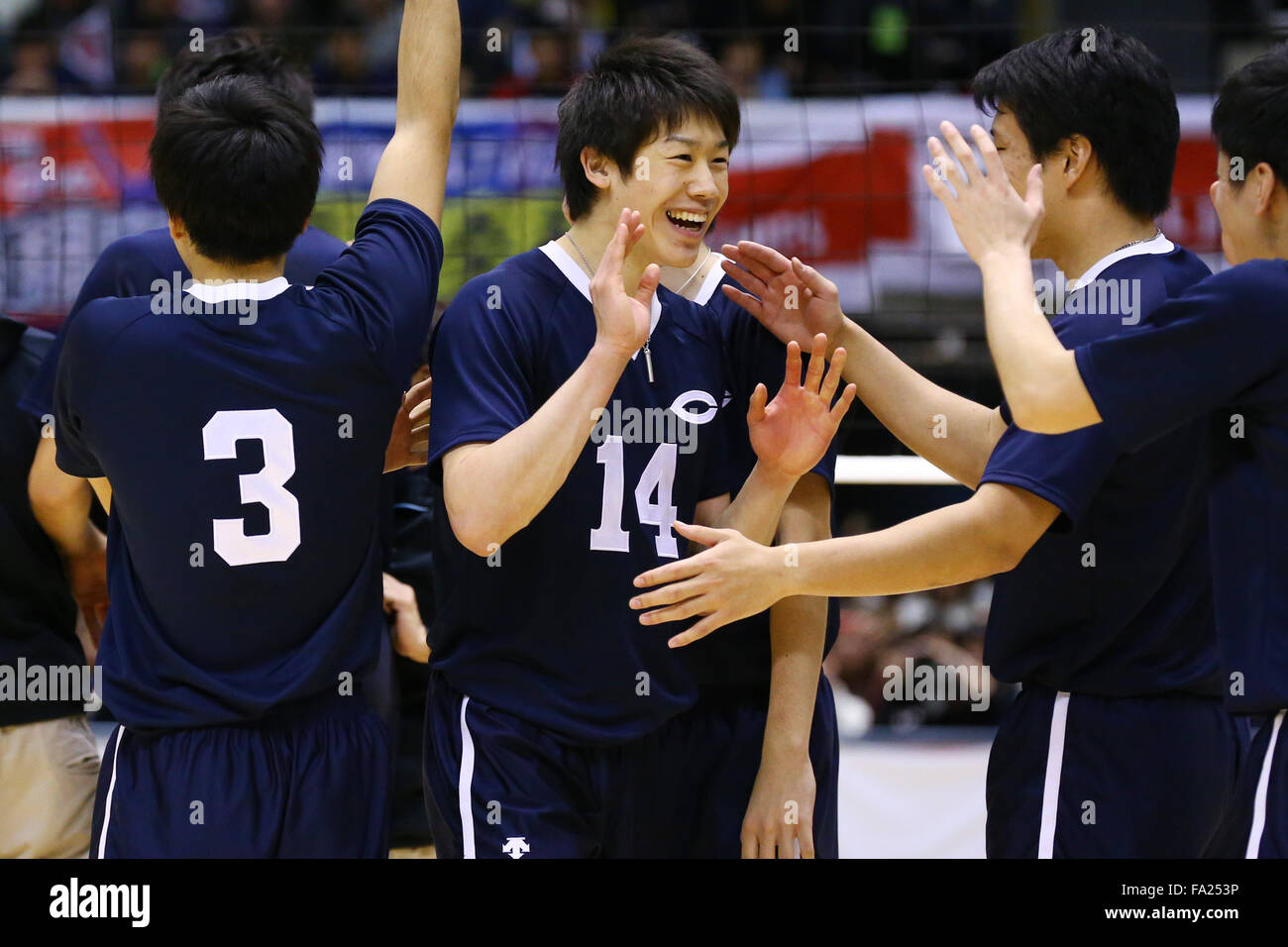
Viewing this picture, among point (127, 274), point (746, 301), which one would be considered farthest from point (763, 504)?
point (127, 274)

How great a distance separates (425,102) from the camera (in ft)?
10.2

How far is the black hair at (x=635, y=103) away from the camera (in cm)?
297

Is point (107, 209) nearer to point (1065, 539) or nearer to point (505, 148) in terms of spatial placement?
point (505, 148)

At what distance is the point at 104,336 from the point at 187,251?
24 cm

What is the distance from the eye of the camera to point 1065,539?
2.94 meters

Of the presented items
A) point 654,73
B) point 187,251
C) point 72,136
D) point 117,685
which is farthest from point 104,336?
point 72,136

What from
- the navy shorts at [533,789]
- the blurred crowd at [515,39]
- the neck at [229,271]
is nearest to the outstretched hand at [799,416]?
the navy shorts at [533,789]

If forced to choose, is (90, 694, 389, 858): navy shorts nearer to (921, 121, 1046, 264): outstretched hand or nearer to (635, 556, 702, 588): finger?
(635, 556, 702, 588): finger

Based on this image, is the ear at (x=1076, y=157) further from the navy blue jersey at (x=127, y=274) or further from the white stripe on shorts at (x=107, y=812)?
the white stripe on shorts at (x=107, y=812)

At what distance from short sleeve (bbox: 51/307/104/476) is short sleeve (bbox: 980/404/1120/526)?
1.75 meters

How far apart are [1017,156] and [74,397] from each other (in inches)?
76.6

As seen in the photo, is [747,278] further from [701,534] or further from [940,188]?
[701,534]

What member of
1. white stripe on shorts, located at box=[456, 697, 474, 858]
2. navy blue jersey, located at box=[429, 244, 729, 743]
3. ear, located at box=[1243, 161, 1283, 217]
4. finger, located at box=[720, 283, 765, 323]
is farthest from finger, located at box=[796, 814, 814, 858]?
ear, located at box=[1243, 161, 1283, 217]

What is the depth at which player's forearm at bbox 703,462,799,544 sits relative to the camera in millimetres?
2938
